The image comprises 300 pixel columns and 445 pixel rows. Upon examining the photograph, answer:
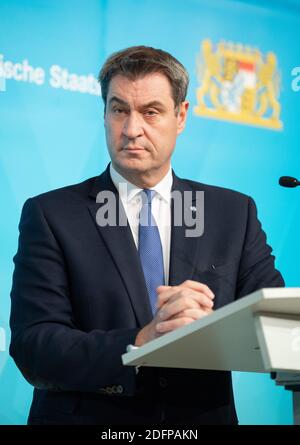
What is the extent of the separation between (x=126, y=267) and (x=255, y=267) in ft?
→ 1.48

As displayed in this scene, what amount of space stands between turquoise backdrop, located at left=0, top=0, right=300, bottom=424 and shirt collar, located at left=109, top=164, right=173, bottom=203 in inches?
31.9

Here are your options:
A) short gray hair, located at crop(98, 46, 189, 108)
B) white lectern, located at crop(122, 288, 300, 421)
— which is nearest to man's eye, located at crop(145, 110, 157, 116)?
short gray hair, located at crop(98, 46, 189, 108)

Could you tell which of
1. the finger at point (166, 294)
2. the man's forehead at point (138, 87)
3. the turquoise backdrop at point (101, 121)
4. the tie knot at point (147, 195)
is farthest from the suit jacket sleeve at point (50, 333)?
the turquoise backdrop at point (101, 121)

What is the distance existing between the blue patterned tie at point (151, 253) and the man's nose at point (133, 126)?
249 mm

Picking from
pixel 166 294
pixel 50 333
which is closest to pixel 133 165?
pixel 50 333

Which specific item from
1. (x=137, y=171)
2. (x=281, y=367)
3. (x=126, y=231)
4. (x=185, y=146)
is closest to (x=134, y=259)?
(x=126, y=231)

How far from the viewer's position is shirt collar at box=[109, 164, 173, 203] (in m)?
2.73

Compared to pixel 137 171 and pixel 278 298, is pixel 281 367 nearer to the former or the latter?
pixel 278 298

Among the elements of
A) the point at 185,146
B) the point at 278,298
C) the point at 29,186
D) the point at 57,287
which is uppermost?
the point at 185,146

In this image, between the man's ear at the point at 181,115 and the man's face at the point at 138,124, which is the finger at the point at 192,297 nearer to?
the man's face at the point at 138,124

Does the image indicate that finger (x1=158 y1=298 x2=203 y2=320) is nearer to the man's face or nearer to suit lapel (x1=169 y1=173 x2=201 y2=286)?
suit lapel (x1=169 y1=173 x2=201 y2=286)

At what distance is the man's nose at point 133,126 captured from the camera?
264 cm

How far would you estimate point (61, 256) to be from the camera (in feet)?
8.30

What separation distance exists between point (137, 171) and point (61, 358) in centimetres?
77
